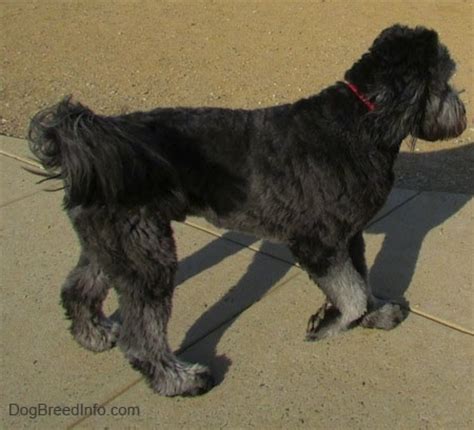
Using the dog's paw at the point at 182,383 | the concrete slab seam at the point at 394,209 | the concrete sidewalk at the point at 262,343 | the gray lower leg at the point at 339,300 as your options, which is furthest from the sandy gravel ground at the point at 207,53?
the dog's paw at the point at 182,383

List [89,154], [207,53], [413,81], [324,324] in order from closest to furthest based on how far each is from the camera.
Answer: [89,154], [413,81], [324,324], [207,53]

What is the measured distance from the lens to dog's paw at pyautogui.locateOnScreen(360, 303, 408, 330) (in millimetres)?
3848

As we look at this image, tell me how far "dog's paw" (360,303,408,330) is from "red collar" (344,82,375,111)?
3.90 ft

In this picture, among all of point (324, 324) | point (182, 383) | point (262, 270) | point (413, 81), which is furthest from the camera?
point (262, 270)

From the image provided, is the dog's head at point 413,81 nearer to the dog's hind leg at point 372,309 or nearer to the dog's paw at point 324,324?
the dog's hind leg at point 372,309

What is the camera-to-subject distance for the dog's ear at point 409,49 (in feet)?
10.9

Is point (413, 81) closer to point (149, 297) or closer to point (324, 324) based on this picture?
point (324, 324)

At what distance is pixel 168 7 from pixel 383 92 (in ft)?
27.7

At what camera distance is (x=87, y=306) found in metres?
3.83

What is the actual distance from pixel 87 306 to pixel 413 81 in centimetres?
215

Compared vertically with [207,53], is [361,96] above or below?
above

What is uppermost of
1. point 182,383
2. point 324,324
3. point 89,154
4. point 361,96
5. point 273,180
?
point 361,96

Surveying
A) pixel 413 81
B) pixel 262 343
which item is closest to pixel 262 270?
pixel 262 343

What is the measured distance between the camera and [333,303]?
12.2 ft
